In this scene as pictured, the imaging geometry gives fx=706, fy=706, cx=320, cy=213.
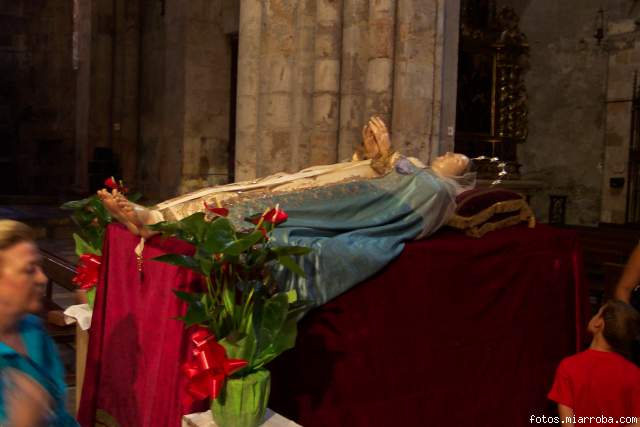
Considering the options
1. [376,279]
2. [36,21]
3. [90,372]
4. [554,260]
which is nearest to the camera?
[376,279]

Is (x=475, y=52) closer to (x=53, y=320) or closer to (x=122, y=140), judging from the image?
(x=122, y=140)

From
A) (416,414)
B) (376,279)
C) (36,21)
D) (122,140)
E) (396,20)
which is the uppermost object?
(36,21)

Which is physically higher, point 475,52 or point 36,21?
Result: point 36,21

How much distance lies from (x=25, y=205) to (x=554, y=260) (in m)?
12.2

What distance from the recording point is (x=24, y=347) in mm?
1778

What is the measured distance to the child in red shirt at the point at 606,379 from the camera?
8.69 feet

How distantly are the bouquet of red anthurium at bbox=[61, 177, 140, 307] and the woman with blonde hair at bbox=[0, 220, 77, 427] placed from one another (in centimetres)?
178

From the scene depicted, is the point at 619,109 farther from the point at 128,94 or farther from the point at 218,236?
the point at 218,236

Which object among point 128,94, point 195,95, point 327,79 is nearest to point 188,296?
point 327,79

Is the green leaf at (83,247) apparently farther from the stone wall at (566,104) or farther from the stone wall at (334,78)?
the stone wall at (566,104)

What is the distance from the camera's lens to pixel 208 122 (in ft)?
34.6

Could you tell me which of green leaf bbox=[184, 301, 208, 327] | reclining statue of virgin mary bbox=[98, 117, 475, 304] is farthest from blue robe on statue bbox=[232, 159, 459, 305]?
green leaf bbox=[184, 301, 208, 327]

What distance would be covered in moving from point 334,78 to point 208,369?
472 cm

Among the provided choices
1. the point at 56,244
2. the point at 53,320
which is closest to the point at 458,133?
the point at 56,244
